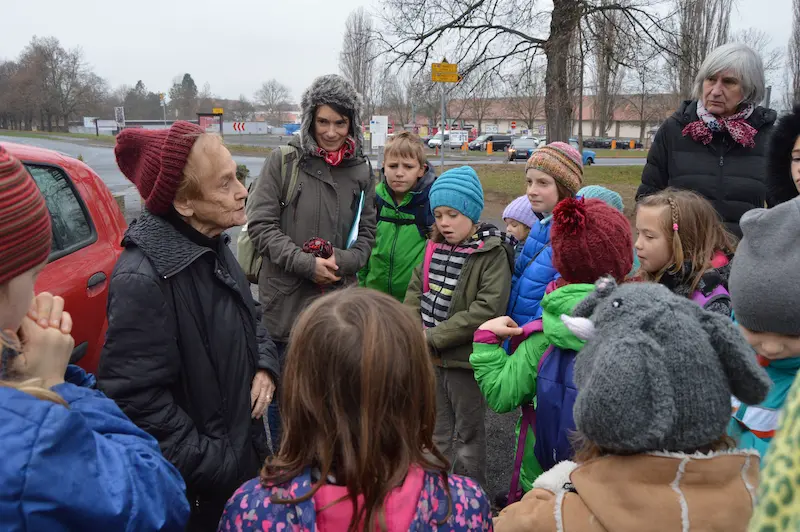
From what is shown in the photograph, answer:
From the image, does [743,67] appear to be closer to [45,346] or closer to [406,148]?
[406,148]

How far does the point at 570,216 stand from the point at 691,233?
82cm

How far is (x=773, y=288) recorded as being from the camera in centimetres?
162

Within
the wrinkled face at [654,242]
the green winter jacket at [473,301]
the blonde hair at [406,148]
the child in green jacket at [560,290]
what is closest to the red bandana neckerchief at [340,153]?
the blonde hair at [406,148]

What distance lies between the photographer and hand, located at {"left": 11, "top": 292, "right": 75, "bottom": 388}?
1.16 m

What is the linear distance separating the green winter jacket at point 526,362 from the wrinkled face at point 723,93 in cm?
190

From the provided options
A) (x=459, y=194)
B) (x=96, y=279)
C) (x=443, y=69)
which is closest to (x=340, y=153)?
(x=459, y=194)

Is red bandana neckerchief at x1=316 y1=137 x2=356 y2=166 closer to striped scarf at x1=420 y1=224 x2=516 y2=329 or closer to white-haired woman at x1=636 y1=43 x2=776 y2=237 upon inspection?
striped scarf at x1=420 y1=224 x2=516 y2=329

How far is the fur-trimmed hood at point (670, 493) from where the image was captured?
1231 mm

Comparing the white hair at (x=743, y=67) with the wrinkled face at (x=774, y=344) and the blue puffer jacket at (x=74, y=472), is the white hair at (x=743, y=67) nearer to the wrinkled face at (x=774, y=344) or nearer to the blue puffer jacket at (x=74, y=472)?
the wrinkled face at (x=774, y=344)

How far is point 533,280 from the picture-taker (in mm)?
2922

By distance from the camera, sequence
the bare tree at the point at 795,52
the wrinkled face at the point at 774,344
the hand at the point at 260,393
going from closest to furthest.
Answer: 1. the wrinkled face at the point at 774,344
2. the hand at the point at 260,393
3. the bare tree at the point at 795,52

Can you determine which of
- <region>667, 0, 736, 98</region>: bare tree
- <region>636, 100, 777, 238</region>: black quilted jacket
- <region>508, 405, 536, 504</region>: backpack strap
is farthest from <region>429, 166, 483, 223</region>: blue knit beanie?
<region>667, 0, 736, 98</region>: bare tree

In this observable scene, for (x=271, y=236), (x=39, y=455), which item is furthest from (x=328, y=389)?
(x=271, y=236)

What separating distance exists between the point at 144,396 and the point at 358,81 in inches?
1583
